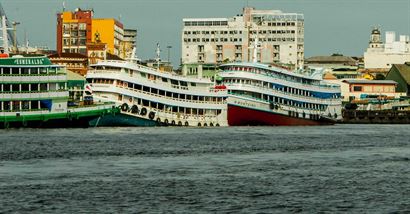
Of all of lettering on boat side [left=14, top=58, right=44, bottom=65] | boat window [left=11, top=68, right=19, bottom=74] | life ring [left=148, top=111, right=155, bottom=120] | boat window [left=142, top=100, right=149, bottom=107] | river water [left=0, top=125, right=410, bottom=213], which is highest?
lettering on boat side [left=14, top=58, right=44, bottom=65]

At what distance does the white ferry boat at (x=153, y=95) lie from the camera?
106m

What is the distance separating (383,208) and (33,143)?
3830 centimetres

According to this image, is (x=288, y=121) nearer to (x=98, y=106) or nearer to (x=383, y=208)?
(x=98, y=106)

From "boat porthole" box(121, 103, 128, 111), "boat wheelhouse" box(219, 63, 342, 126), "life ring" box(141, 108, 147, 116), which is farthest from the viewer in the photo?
"boat wheelhouse" box(219, 63, 342, 126)

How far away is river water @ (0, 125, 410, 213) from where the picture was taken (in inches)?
1778

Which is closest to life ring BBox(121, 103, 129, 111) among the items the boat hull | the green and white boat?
the boat hull

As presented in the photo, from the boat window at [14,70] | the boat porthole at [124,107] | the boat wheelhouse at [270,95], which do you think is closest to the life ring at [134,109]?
the boat porthole at [124,107]

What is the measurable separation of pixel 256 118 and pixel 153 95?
17601 mm

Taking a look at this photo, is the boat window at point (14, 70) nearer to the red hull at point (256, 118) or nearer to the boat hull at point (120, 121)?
the boat hull at point (120, 121)

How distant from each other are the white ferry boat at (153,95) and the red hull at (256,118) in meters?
2.48

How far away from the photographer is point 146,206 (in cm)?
4434

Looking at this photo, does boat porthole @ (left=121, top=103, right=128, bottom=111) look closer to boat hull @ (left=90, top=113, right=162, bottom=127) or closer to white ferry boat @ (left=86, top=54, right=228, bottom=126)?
white ferry boat @ (left=86, top=54, right=228, bottom=126)

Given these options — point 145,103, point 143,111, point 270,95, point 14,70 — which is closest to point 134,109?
point 143,111

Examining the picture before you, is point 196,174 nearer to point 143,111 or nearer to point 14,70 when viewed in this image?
point 14,70
